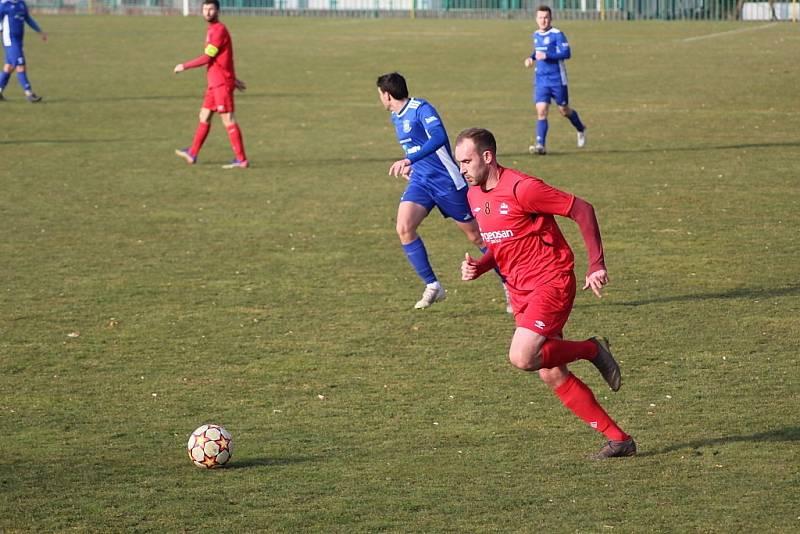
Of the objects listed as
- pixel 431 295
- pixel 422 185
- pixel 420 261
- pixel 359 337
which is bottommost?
pixel 359 337

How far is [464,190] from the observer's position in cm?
1206

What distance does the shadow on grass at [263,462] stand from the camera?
26.2ft

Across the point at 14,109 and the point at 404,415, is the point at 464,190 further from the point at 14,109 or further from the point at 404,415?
the point at 14,109

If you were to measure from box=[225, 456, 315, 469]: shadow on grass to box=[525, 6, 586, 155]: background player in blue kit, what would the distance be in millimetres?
13742

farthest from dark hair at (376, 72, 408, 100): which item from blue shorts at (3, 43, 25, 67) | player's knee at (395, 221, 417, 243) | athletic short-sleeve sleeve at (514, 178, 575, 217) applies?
blue shorts at (3, 43, 25, 67)

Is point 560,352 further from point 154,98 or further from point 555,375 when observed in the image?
point 154,98

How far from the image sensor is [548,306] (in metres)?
7.76

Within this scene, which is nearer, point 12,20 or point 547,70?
point 547,70

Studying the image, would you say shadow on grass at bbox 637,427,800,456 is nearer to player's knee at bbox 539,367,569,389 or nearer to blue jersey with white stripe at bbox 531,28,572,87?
player's knee at bbox 539,367,569,389

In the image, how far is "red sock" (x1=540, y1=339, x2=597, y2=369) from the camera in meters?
7.74

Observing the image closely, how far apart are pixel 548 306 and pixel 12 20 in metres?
22.9

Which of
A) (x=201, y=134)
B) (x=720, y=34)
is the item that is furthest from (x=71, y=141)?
(x=720, y=34)

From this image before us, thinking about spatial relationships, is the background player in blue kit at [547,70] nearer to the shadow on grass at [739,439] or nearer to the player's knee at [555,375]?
the shadow on grass at [739,439]

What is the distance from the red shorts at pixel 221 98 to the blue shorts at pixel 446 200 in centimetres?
794
